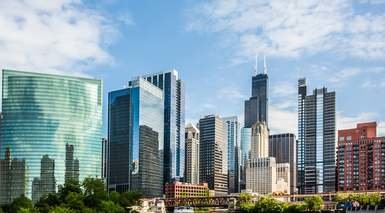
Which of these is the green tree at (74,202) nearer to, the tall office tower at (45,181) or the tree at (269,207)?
the tree at (269,207)

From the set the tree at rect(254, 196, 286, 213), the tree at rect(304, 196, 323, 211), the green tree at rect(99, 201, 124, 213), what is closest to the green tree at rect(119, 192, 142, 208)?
the green tree at rect(99, 201, 124, 213)

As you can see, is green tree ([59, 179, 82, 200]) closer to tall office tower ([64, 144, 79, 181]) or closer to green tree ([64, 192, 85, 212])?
green tree ([64, 192, 85, 212])

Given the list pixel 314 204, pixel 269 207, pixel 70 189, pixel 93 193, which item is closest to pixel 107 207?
pixel 93 193

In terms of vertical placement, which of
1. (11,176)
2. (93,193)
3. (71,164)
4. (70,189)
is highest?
(71,164)

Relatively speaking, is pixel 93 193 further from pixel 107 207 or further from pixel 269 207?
pixel 269 207

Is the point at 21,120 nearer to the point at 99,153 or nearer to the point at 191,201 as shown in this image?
the point at 99,153
